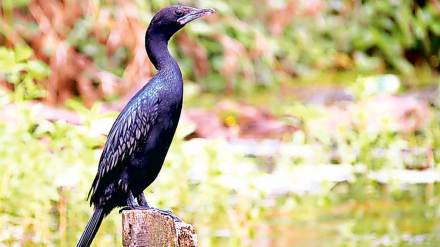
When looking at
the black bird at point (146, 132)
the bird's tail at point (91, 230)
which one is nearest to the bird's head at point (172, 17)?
the black bird at point (146, 132)

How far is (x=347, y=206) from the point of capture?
8023mm

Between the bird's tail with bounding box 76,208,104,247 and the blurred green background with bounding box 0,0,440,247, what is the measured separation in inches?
64.7

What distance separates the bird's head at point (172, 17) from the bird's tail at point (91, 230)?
726mm

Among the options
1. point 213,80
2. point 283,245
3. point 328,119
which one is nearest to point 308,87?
point 213,80

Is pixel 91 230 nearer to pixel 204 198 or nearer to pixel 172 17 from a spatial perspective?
pixel 172 17

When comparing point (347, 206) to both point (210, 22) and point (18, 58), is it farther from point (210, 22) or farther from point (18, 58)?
point (210, 22)

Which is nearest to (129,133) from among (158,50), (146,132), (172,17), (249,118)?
(146,132)

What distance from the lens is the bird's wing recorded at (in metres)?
4.86

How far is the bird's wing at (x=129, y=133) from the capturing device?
486cm

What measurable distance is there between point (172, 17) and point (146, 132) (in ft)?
1.51

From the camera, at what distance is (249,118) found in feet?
34.5

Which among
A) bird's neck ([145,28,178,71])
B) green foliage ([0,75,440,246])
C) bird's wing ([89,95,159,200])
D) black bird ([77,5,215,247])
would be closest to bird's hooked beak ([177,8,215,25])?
black bird ([77,5,215,247])

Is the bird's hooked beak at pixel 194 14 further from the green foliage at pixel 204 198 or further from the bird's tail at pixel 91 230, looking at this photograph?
the green foliage at pixel 204 198

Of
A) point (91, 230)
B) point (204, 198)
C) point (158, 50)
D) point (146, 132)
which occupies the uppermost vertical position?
point (204, 198)
